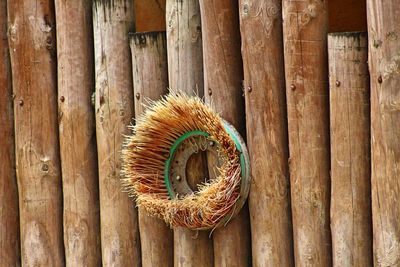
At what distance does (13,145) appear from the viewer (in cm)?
569

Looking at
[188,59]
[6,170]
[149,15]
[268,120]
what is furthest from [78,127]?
[268,120]

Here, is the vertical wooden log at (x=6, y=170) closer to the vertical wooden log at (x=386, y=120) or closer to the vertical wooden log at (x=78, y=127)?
the vertical wooden log at (x=78, y=127)

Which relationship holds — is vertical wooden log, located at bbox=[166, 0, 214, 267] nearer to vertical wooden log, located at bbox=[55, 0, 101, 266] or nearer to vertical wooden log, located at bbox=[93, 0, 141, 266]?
vertical wooden log, located at bbox=[93, 0, 141, 266]

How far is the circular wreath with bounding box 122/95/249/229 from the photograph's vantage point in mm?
4684

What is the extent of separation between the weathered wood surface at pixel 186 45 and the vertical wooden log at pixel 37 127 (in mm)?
833

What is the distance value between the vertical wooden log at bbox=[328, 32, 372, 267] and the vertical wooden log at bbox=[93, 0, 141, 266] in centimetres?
120

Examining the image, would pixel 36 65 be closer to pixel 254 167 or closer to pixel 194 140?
pixel 194 140

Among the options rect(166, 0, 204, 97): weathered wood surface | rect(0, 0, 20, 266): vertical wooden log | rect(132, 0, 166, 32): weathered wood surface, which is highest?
rect(132, 0, 166, 32): weathered wood surface

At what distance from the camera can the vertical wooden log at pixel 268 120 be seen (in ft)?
15.3

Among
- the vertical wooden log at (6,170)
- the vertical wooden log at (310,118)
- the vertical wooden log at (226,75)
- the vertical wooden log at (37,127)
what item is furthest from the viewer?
the vertical wooden log at (6,170)

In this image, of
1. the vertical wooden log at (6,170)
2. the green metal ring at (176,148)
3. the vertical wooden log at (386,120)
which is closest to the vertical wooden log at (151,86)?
the green metal ring at (176,148)

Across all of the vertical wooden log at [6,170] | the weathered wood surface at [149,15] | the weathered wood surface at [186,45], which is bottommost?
the vertical wooden log at [6,170]

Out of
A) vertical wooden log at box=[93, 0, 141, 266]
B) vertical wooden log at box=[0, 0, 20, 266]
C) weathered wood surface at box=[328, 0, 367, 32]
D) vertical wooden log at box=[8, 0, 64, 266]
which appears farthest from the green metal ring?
vertical wooden log at box=[0, 0, 20, 266]

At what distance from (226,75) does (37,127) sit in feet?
4.06
